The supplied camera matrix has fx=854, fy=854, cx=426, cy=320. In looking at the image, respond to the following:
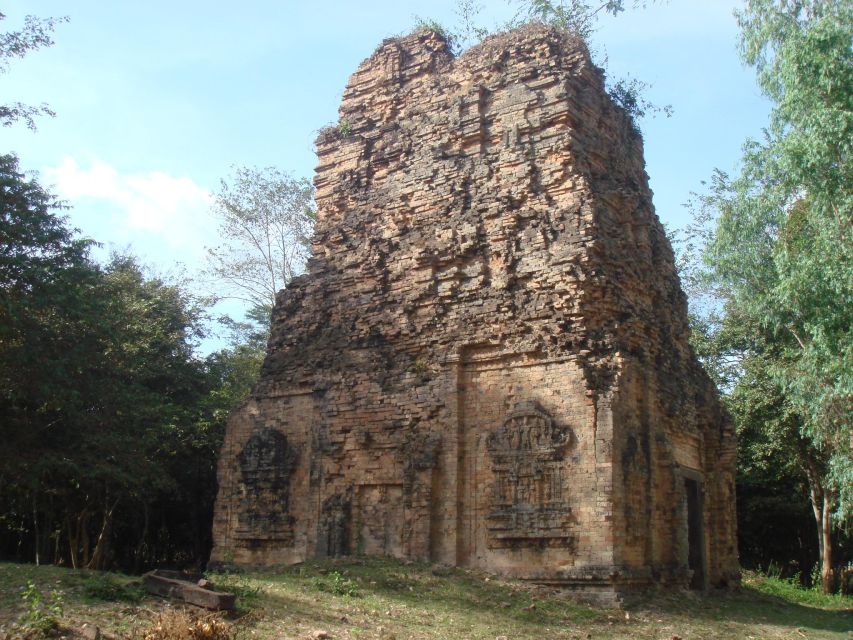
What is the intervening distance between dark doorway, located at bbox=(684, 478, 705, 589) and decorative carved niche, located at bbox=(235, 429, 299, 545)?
6.29 m

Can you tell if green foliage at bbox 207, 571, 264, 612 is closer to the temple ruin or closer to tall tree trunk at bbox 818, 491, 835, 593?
the temple ruin

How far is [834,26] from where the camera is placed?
14.1m

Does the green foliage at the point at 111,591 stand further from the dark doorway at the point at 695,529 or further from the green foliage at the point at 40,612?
the dark doorway at the point at 695,529

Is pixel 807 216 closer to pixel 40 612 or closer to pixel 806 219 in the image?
pixel 806 219

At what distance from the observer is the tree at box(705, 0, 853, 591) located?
13.6m

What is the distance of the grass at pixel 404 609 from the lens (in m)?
7.83

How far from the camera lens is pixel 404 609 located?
30.3 feet

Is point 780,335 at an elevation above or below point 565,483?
above

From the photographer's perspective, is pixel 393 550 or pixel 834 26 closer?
pixel 393 550

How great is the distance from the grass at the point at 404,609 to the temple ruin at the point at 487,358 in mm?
615

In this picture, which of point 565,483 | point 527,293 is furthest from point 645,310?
point 565,483

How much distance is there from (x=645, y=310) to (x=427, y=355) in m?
3.41

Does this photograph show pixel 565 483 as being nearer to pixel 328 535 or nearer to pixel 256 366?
pixel 328 535

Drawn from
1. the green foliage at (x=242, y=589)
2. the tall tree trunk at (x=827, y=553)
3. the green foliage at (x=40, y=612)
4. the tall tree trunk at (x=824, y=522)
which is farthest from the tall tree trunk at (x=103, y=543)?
the tall tree trunk at (x=827, y=553)
